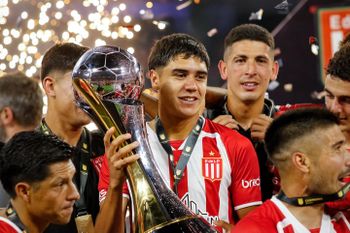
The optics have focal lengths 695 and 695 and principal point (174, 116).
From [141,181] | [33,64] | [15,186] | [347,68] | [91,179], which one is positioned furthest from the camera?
[33,64]

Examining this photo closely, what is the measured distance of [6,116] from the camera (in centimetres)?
312

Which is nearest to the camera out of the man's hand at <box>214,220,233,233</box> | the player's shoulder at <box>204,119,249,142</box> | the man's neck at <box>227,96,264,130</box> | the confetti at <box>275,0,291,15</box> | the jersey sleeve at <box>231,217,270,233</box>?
the jersey sleeve at <box>231,217,270,233</box>

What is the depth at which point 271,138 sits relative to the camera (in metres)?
2.41

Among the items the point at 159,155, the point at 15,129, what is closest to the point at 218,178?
the point at 159,155

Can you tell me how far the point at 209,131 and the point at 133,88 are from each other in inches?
29.5

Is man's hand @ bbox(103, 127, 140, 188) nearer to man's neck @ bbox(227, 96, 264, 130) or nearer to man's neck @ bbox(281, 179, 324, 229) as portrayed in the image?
man's neck @ bbox(281, 179, 324, 229)

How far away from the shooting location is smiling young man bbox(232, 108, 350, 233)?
89.7 inches

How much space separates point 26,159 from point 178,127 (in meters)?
0.69

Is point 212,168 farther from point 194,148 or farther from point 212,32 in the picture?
point 212,32

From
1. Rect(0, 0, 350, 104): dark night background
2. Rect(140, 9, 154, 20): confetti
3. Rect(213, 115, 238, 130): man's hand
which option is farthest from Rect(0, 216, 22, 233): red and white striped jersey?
Rect(140, 9, 154, 20): confetti

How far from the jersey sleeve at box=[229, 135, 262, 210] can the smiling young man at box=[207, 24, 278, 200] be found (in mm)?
231

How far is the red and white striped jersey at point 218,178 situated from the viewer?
262cm

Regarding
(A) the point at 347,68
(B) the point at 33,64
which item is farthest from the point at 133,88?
(B) the point at 33,64

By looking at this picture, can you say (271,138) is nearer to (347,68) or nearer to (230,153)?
(230,153)
